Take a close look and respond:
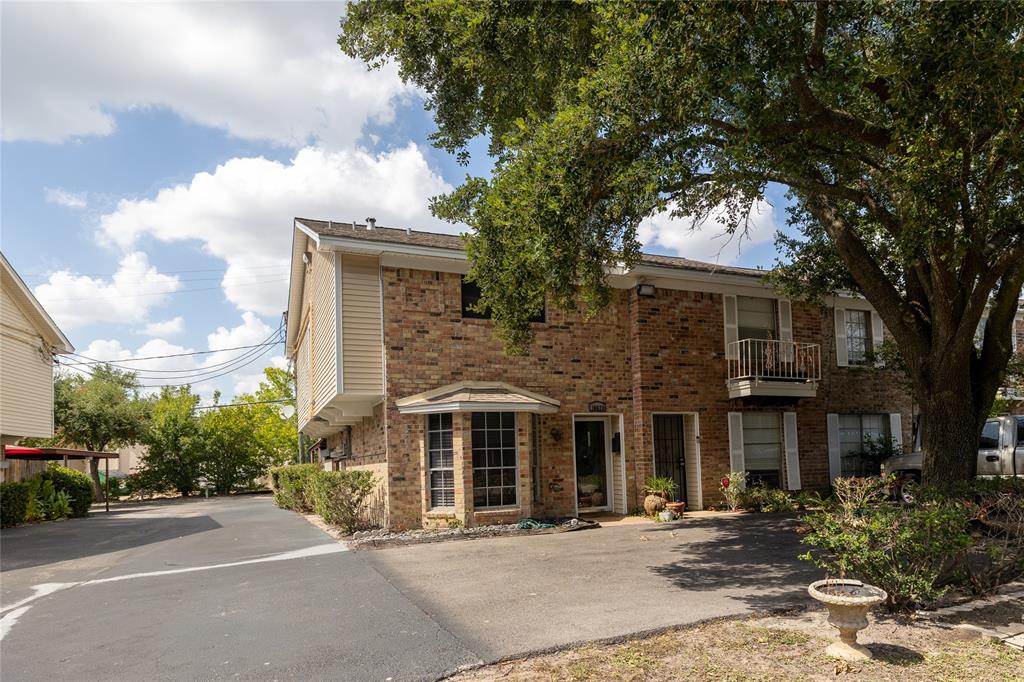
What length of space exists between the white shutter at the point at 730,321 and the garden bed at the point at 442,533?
5628 millimetres

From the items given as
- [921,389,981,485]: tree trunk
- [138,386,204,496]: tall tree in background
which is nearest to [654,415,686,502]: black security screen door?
[921,389,981,485]: tree trunk

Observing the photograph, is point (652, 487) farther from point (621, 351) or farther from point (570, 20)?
point (570, 20)

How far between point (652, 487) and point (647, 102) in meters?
9.04

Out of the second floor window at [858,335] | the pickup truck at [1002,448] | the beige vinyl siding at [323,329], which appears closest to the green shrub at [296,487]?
the beige vinyl siding at [323,329]

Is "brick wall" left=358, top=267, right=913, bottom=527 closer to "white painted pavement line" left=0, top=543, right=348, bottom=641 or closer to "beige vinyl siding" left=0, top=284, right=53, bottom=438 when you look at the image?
"white painted pavement line" left=0, top=543, right=348, bottom=641

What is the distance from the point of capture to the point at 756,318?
1683 cm

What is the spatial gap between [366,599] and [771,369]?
11.5 m

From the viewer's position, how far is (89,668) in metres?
5.79

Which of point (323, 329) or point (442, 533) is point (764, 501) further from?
point (323, 329)

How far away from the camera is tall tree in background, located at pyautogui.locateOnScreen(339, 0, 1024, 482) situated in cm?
683

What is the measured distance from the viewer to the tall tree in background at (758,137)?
269 inches

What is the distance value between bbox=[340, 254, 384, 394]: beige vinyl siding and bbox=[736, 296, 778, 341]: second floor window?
8.60m

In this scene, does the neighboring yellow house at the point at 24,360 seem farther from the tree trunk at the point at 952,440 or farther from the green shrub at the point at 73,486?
the tree trunk at the point at 952,440

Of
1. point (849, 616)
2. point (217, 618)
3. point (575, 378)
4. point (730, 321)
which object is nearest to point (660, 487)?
point (575, 378)
